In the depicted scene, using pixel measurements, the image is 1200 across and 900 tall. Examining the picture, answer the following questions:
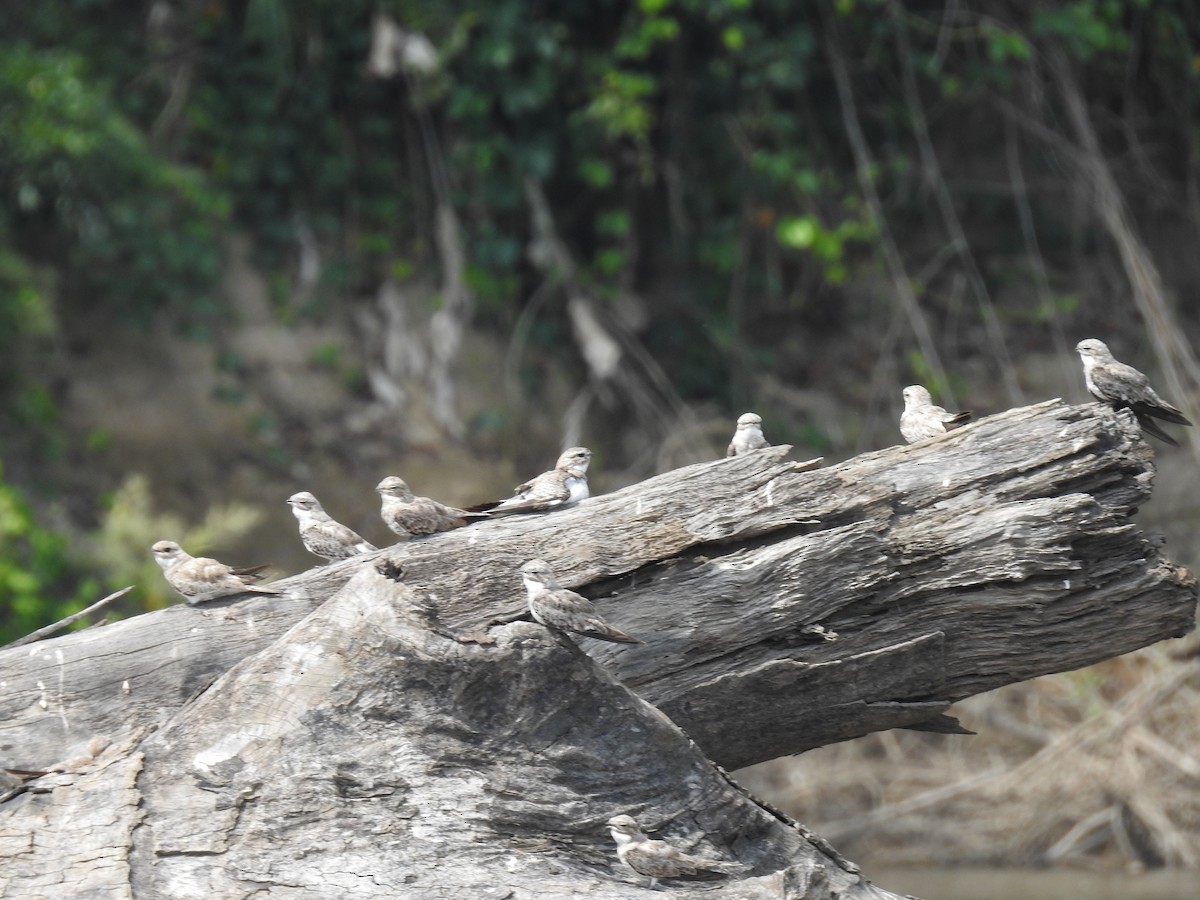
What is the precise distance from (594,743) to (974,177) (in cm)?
1237

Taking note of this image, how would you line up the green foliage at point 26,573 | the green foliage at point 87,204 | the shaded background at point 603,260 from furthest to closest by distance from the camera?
the shaded background at point 603,260 → the green foliage at point 87,204 → the green foliage at point 26,573

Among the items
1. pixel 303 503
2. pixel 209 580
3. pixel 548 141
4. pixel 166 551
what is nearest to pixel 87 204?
pixel 548 141

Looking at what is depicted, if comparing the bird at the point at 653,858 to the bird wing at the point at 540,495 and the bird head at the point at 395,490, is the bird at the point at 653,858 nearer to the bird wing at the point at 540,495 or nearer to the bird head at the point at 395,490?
the bird wing at the point at 540,495

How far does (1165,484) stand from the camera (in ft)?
46.4

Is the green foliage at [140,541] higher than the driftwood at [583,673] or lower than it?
higher

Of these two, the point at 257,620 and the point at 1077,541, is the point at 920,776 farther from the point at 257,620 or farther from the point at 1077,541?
the point at 257,620

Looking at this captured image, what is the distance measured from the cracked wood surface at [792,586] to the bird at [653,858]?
818 mm

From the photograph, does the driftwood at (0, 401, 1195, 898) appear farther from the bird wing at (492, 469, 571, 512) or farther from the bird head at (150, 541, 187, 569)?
the bird head at (150, 541, 187, 569)

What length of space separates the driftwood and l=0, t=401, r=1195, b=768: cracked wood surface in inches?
0.4

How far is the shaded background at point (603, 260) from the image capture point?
12539 mm

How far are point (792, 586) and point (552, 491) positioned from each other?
1.16 m

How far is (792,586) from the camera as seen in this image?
5.65 meters

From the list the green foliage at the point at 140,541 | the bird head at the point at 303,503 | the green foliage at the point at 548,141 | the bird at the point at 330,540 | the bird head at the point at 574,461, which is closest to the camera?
the bird at the point at 330,540

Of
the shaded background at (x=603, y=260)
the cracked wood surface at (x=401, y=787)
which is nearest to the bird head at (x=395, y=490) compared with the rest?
the cracked wood surface at (x=401, y=787)
